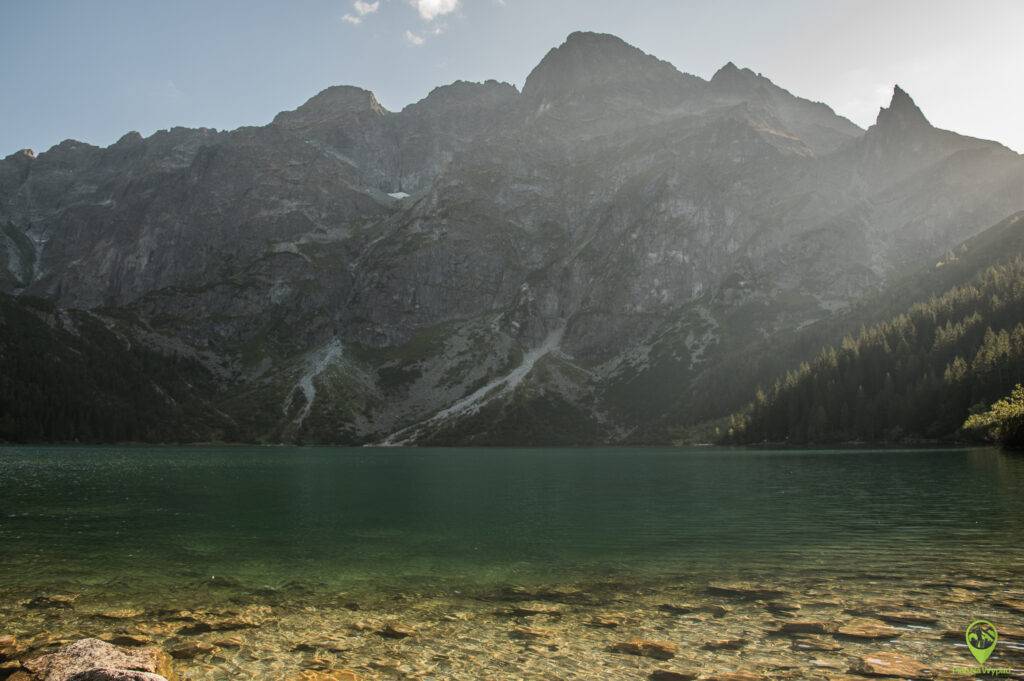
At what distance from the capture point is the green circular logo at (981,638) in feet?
57.0

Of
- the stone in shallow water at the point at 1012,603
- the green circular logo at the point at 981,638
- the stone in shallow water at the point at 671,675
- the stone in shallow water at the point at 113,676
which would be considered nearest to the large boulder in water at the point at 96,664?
the stone in shallow water at the point at 113,676

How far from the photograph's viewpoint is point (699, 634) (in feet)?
67.9

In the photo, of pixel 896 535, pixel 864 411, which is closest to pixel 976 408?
pixel 864 411

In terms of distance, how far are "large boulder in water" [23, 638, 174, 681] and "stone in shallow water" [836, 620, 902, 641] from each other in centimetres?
1995

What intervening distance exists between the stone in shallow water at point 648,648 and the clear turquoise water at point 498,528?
10332 millimetres

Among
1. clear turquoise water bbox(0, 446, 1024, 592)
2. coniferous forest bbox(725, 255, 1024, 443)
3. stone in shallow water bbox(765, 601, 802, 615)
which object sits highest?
coniferous forest bbox(725, 255, 1024, 443)

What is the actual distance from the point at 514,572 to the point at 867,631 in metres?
16.6

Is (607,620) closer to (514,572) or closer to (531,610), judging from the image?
(531,610)

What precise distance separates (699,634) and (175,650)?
17167 mm

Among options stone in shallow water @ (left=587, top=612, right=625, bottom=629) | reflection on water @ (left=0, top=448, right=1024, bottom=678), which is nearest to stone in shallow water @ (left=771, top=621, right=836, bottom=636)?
reflection on water @ (left=0, top=448, right=1024, bottom=678)

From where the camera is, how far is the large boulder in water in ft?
48.7

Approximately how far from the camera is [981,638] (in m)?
18.7

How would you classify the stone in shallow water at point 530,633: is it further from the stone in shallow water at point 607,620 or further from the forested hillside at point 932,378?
the forested hillside at point 932,378

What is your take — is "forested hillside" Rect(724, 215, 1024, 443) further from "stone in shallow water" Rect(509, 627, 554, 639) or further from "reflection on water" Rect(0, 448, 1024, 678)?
"stone in shallow water" Rect(509, 627, 554, 639)
